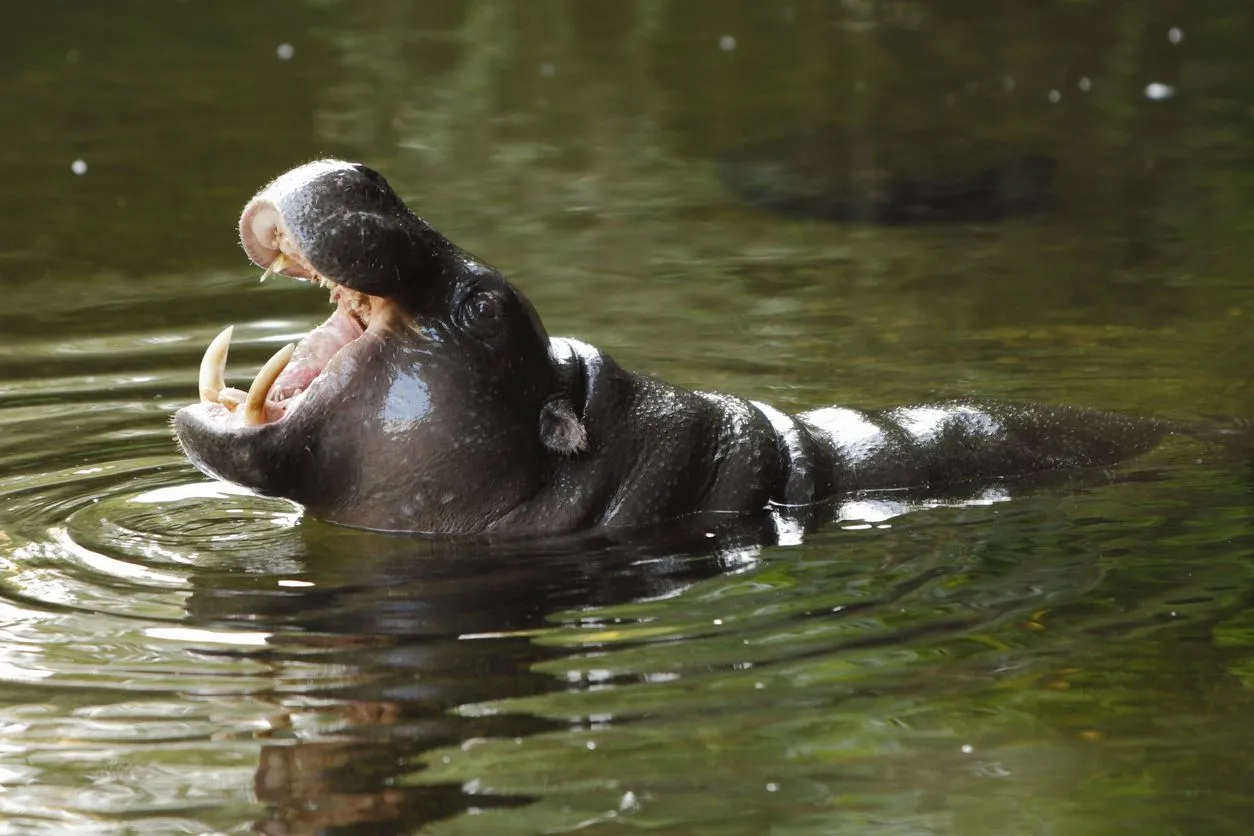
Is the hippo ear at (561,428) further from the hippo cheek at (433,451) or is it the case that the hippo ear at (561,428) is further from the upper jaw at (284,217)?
the upper jaw at (284,217)

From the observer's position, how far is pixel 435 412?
627cm

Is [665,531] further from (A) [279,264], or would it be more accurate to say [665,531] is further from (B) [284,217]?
(B) [284,217]

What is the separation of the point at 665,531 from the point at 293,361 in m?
1.41

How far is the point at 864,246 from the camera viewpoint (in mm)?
11398

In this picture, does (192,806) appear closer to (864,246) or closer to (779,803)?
(779,803)

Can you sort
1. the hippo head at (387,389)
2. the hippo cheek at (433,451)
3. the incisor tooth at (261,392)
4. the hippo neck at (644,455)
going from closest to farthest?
the hippo head at (387,389)
the incisor tooth at (261,392)
the hippo cheek at (433,451)
the hippo neck at (644,455)

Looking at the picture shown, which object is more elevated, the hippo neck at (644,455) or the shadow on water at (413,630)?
the hippo neck at (644,455)

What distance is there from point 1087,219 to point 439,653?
7.44 m

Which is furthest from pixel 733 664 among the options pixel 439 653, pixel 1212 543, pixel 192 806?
pixel 1212 543

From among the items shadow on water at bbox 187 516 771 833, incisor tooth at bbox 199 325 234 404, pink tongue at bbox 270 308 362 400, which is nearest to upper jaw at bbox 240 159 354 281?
pink tongue at bbox 270 308 362 400

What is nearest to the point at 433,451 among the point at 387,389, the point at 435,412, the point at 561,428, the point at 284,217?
the point at 435,412

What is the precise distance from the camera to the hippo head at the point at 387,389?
19.8 ft

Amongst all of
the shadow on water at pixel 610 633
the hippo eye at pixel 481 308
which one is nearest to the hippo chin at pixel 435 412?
the hippo eye at pixel 481 308

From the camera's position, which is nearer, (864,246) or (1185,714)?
(1185,714)
